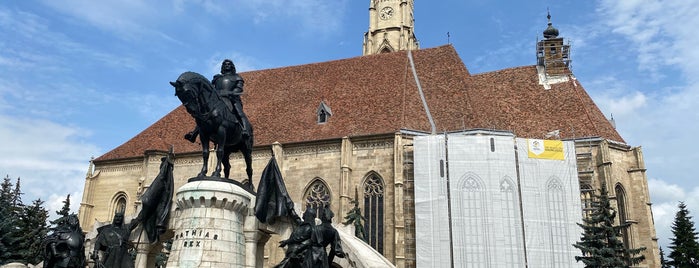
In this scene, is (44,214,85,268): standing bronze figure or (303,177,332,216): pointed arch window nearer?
(44,214,85,268): standing bronze figure

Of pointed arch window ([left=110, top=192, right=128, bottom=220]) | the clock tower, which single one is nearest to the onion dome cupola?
the clock tower

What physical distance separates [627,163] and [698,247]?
383 centimetres

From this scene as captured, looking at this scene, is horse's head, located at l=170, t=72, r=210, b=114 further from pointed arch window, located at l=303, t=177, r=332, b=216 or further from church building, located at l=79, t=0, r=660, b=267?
pointed arch window, located at l=303, t=177, r=332, b=216

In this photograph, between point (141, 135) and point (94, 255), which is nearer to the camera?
point (94, 255)

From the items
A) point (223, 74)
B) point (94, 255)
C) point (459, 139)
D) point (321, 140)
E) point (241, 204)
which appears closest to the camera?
point (94, 255)

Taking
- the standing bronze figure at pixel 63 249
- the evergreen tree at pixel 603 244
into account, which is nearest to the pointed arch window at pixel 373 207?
the evergreen tree at pixel 603 244

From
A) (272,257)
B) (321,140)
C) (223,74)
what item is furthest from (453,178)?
(223,74)

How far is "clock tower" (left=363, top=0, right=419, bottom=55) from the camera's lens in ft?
117

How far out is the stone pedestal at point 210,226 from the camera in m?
7.67

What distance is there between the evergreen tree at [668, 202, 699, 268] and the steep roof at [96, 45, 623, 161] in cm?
408

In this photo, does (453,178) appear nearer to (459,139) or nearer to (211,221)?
(459,139)

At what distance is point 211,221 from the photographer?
25.7ft

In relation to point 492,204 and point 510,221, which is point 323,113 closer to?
point 492,204

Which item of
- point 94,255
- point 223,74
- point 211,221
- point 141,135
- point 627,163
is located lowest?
point 94,255
